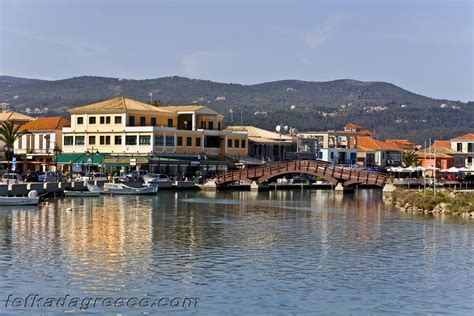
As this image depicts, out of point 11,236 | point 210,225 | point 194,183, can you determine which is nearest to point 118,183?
point 194,183

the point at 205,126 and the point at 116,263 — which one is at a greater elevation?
the point at 205,126

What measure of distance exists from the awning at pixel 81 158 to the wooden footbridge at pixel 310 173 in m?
15.8

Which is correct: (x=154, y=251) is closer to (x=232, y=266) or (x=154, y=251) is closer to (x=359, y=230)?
(x=232, y=266)

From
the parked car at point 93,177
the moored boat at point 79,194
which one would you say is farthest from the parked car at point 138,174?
the moored boat at point 79,194

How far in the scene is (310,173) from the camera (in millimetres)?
106438

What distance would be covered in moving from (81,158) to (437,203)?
57165 mm

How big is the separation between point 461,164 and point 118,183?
7871 centimetres

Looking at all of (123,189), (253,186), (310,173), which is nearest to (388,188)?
(310,173)

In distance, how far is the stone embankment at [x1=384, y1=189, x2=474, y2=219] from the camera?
70.1 metres

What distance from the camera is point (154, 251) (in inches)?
1748

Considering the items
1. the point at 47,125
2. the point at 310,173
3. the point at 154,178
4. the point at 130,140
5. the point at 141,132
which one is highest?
the point at 47,125

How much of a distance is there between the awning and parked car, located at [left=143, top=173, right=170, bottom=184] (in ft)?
35.0

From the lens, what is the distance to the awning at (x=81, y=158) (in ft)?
379

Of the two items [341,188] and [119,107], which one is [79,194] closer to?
[119,107]
